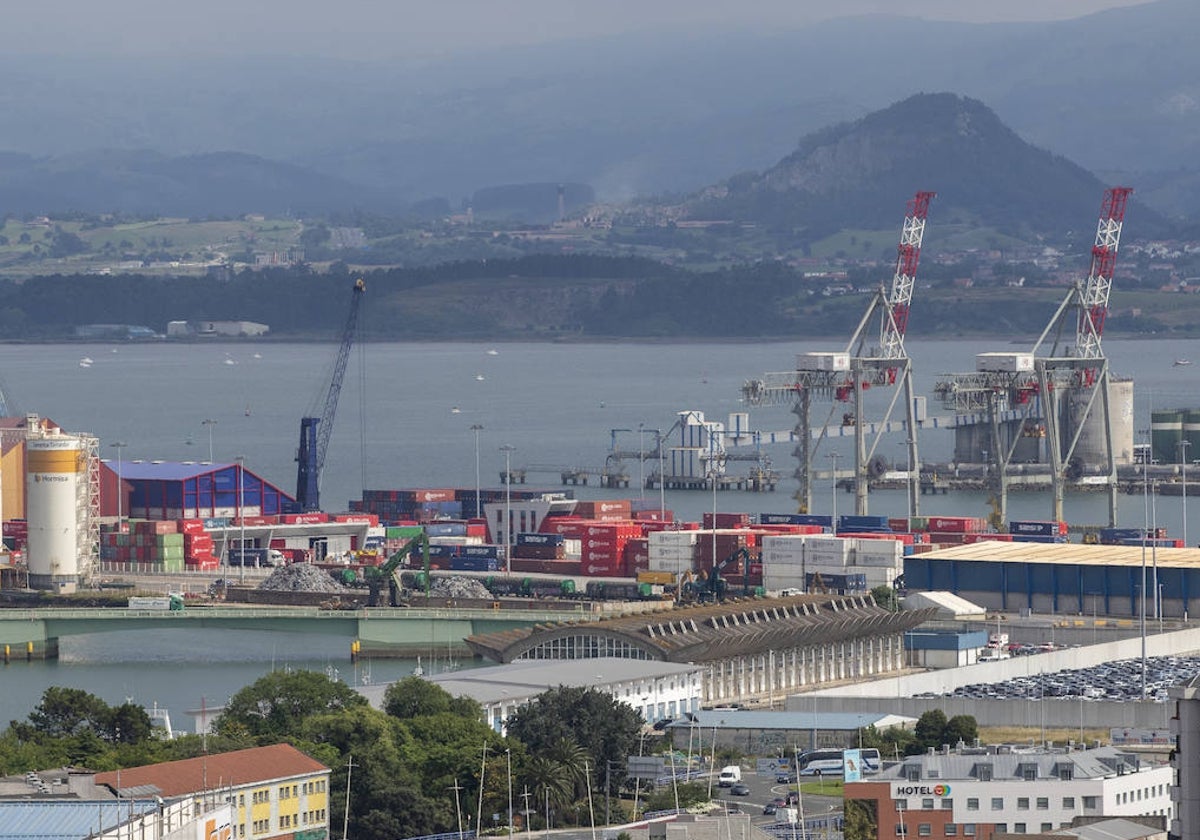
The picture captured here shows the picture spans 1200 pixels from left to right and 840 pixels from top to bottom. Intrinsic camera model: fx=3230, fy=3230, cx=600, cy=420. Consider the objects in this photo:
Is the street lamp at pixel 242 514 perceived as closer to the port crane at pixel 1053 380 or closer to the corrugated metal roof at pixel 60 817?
the port crane at pixel 1053 380

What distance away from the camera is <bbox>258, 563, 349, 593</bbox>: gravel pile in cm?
4419

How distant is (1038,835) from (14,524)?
35.1 m

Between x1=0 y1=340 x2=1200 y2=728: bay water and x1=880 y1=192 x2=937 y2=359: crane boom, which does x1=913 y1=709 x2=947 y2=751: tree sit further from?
x1=880 y1=192 x2=937 y2=359: crane boom

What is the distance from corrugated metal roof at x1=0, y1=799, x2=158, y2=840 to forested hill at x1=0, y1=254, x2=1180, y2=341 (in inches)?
5034

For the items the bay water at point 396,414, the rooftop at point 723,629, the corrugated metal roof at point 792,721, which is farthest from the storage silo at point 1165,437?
the corrugated metal roof at point 792,721

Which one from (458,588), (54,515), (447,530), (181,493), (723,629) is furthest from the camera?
(181,493)

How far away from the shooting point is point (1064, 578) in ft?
137

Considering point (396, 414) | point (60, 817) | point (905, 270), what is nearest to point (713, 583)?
point (905, 270)

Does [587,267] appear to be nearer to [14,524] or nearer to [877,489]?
[877,489]

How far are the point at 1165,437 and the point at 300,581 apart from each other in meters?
34.8

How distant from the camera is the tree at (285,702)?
1011 inches

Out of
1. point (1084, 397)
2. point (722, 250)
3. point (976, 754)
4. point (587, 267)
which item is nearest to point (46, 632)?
point (976, 754)

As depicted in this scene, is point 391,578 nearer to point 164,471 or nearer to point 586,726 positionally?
point 164,471

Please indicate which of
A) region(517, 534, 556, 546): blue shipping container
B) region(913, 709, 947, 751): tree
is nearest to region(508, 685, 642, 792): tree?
region(913, 709, 947, 751): tree
